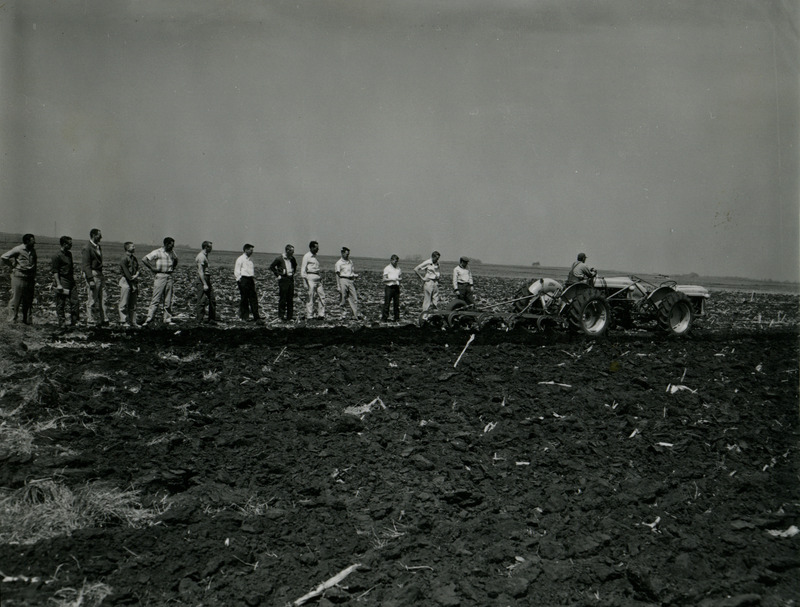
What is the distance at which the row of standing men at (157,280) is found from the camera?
11.5m

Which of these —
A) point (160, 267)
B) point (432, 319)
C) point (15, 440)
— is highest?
point (160, 267)

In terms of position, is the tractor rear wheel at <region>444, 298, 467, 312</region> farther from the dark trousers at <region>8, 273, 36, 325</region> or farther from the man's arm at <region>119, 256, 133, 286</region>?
the dark trousers at <region>8, 273, 36, 325</region>

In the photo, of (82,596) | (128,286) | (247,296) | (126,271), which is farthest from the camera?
(247,296)

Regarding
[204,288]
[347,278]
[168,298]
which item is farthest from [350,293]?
[168,298]

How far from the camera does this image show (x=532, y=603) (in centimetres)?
418

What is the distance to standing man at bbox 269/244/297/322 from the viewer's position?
1424 centimetres

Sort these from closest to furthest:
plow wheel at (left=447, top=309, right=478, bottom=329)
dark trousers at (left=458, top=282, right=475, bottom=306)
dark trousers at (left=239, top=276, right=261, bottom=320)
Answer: plow wheel at (left=447, top=309, right=478, bottom=329), dark trousers at (left=239, top=276, right=261, bottom=320), dark trousers at (left=458, top=282, right=475, bottom=306)

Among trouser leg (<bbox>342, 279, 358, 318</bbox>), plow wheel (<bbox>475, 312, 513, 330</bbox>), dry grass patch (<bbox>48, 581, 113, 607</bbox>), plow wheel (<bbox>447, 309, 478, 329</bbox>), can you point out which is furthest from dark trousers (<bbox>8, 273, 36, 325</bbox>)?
dry grass patch (<bbox>48, 581, 113, 607</bbox>)

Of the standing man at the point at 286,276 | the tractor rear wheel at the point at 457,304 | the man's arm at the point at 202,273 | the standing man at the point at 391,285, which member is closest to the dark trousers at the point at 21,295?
the man's arm at the point at 202,273

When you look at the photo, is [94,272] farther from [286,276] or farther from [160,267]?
[286,276]

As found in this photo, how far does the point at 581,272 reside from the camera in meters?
12.8

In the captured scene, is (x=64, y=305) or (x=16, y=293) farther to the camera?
(x=64, y=305)

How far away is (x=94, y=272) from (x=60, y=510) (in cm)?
824

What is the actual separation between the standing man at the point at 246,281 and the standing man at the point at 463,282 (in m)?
4.44
